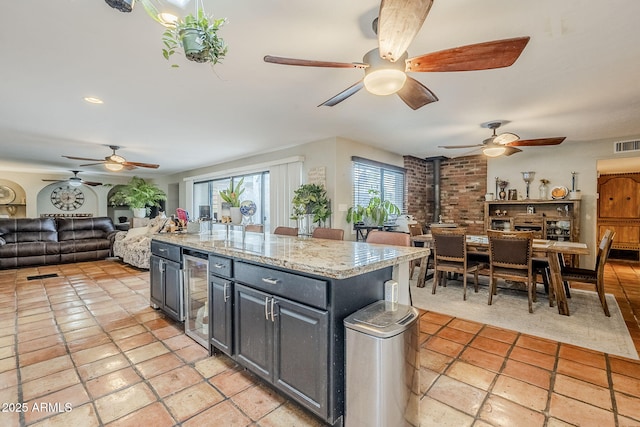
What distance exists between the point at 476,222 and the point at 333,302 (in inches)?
236

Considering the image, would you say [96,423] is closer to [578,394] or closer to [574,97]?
[578,394]

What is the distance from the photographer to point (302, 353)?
151cm

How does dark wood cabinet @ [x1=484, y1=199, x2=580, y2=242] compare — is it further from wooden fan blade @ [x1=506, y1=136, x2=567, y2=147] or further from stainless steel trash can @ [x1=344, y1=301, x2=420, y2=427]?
stainless steel trash can @ [x1=344, y1=301, x2=420, y2=427]

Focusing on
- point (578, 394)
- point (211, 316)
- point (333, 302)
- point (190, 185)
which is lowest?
point (578, 394)

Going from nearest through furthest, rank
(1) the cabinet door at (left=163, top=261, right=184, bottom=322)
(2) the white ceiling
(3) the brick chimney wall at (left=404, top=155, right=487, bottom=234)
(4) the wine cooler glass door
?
(2) the white ceiling < (4) the wine cooler glass door < (1) the cabinet door at (left=163, top=261, right=184, bottom=322) < (3) the brick chimney wall at (left=404, top=155, right=487, bottom=234)

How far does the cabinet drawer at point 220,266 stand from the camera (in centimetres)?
198

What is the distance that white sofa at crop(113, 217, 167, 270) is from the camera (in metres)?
5.23

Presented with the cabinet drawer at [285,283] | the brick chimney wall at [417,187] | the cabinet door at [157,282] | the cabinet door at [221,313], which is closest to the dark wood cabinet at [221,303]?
the cabinet door at [221,313]

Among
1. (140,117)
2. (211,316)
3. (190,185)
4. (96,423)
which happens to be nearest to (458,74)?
(211,316)

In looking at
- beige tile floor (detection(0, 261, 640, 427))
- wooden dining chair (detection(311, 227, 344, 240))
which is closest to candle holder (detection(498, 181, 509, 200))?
beige tile floor (detection(0, 261, 640, 427))

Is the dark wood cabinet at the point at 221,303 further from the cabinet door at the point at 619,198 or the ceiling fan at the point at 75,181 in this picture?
the cabinet door at the point at 619,198

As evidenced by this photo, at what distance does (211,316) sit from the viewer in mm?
2164

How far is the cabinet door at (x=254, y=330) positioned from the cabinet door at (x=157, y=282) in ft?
4.65

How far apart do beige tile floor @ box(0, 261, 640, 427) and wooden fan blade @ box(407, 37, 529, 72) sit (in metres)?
2.04
